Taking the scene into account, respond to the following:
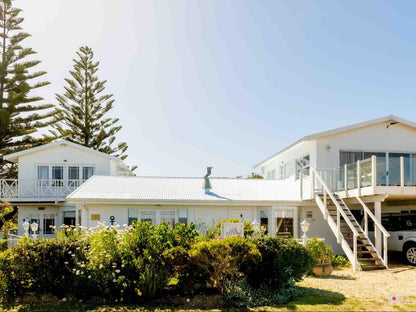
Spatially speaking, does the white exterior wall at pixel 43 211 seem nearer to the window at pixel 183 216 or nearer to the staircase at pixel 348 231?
the window at pixel 183 216

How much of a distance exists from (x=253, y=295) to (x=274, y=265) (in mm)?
818

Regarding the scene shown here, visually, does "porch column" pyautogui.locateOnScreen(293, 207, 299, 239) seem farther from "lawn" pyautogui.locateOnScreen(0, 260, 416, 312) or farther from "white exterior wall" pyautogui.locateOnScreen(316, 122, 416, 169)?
"lawn" pyautogui.locateOnScreen(0, 260, 416, 312)

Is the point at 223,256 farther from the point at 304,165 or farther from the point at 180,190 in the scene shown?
the point at 304,165

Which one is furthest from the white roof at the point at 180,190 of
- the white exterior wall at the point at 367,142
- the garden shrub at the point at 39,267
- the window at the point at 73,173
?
the garden shrub at the point at 39,267

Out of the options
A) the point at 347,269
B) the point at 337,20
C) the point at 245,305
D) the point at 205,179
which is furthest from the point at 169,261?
the point at 337,20

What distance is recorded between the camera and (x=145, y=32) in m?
17.0

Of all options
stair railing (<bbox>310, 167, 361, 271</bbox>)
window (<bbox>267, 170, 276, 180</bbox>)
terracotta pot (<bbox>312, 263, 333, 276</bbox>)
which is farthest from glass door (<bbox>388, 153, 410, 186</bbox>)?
window (<bbox>267, 170, 276, 180</bbox>)

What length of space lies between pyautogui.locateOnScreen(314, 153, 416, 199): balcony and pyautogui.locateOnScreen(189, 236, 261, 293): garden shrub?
7.16 m

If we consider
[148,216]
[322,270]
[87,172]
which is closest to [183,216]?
[148,216]

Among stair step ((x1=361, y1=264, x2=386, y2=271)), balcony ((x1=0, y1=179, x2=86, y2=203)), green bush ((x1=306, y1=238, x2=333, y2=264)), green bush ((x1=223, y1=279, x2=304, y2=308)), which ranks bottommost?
stair step ((x1=361, y1=264, x2=386, y2=271))

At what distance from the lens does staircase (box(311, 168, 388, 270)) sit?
512 inches

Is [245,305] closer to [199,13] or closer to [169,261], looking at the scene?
[169,261]

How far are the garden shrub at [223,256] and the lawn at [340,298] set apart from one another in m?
0.61

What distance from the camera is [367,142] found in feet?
58.1
